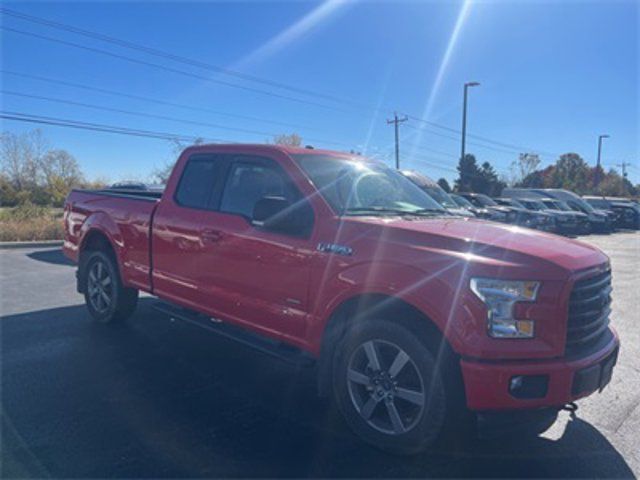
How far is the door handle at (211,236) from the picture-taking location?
4.45 m

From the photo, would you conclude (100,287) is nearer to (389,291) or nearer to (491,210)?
(389,291)

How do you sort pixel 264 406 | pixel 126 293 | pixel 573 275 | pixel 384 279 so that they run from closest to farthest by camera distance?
pixel 573 275 < pixel 384 279 < pixel 264 406 < pixel 126 293

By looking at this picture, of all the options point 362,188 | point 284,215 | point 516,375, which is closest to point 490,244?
point 516,375

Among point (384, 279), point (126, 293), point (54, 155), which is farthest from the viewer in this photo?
point (54, 155)

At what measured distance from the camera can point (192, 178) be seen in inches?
201

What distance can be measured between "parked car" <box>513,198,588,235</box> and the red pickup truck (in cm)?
2222

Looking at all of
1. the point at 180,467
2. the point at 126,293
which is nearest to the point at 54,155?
the point at 126,293

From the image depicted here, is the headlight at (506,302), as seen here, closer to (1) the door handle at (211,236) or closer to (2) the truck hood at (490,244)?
(2) the truck hood at (490,244)

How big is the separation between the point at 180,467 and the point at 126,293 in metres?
3.27

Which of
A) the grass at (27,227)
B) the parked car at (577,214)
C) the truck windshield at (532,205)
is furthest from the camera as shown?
the parked car at (577,214)

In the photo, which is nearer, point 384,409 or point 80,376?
point 384,409

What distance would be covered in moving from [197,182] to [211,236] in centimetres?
78

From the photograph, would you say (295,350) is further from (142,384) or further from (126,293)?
(126,293)

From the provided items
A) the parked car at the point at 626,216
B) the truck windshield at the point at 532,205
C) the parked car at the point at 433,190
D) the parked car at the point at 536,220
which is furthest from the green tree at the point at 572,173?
the parked car at the point at 433,190
